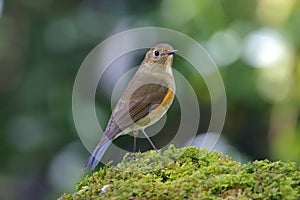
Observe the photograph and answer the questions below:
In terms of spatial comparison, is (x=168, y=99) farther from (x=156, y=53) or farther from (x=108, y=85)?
(x=108, y=85)

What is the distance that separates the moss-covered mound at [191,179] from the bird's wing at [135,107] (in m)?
0.62

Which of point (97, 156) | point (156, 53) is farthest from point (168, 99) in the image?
point (97, 156)

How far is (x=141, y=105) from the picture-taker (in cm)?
421

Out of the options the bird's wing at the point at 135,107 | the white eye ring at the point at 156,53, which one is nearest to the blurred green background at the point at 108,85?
the white eye ring at the point at 156,53

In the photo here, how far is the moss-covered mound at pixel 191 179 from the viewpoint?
281cm

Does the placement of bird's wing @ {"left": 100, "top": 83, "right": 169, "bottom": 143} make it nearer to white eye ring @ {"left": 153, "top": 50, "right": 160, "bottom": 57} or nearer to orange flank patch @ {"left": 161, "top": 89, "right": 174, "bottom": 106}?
orange flank patch @ {"left": 161, "top": 89, "right": 174, "bottom": 106}

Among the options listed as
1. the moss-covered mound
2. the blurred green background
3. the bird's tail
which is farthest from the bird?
the blurred green background

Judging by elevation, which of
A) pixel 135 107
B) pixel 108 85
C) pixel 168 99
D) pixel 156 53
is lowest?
pixel 135 107

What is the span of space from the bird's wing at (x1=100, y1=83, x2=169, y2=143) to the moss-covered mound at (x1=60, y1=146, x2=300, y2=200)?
0.62 m

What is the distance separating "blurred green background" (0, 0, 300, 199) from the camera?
17.9 feet

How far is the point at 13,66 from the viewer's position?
699cm

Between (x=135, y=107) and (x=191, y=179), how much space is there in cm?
128

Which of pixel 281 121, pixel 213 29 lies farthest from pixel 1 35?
pixel 281 121

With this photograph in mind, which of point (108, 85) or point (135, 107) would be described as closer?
point (135, 107)
